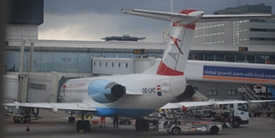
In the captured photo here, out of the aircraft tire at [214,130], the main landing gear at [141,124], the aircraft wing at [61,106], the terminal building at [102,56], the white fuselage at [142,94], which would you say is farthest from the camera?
the terminal building at [102,56]

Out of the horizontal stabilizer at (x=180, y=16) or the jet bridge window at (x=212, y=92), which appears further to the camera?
the jet bridge window at (x=212, y=92)

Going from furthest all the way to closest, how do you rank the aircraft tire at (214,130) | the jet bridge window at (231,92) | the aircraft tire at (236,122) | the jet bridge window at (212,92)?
the jet bridge window at (231,92), the jet bridge window at (212,92), the aircraft tire at (236,122), the aircraft tire at (214,130)

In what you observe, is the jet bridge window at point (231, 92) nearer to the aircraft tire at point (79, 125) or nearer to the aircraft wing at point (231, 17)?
the aircraft tire at point (79, 125)

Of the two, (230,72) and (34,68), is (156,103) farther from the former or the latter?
(34,68)

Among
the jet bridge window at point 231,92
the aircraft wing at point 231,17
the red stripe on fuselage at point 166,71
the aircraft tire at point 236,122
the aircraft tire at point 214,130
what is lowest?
the aircraft tire at point 236,122

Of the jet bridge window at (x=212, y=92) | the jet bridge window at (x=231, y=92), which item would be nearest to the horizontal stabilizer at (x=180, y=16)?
the jet bridge window at (x=212, y=92)

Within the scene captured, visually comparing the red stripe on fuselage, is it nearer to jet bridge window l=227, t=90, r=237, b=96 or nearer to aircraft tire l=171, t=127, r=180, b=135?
aircraft tire l=171, t=127, r=180, b=135

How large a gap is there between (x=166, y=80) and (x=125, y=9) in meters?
7.50

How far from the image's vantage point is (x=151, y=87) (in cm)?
2156

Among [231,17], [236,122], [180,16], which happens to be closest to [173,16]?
[180,16]

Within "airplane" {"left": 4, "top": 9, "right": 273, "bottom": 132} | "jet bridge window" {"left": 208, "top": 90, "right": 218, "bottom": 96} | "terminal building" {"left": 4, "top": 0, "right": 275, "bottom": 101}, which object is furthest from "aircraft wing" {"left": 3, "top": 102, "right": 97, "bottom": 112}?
"jet bridge window" {"left": 208, "top": 90, "right": 218, "bottom": 96}

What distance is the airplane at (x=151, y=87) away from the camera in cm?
1967

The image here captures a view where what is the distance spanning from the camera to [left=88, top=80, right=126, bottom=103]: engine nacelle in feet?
73.9

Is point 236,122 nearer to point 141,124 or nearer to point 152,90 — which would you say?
point 141,124
